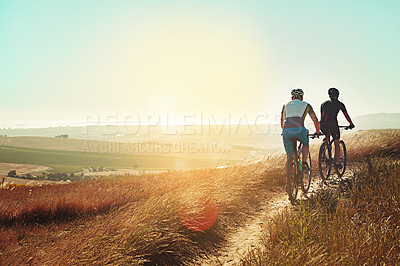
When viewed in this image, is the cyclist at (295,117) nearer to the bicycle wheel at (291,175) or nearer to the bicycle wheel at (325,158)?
the bicycle wheel at (291,175)

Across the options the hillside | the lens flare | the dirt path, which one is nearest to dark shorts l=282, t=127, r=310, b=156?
the hillside

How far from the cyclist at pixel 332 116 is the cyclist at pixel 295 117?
→ 2.14 metres

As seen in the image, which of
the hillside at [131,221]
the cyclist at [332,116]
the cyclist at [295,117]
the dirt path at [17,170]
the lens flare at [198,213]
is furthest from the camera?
the dirt path at [17,170]

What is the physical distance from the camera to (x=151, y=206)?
4.39 metres

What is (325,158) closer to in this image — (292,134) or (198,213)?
(292,134)

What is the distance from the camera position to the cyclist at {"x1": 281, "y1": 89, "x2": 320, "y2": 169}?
19.7ft

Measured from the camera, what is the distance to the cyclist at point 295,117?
6004mm

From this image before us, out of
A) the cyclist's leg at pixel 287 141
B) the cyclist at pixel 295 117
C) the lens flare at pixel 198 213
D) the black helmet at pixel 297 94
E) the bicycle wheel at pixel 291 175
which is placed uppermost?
the black helmet at pixel 297 94

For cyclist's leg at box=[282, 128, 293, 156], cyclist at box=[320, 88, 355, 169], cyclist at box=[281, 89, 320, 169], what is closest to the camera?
cyclist at box=[281, 89, 320, 169]

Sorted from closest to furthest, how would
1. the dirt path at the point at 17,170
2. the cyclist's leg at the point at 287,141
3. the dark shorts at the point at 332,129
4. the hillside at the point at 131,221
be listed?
the hillside at the point at 131,221 < the cyclist's leg at the point at 287,141 < the dark shorts at the point at 332,129 < the dirt path at the point at 17,170

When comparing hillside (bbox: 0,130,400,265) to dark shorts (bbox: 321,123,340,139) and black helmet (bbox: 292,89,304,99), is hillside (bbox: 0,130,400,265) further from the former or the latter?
black helmet (bbox: 292,89,304,99)

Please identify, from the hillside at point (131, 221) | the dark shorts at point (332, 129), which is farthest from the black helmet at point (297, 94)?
the hillside at point (131, 221)

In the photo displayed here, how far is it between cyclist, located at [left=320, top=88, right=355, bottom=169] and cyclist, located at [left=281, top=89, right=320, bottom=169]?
7.04 ft

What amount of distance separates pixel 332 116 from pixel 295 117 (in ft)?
9.25
